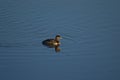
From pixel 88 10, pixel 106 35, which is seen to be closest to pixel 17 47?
pixel 106 35

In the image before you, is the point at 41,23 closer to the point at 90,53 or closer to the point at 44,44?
the point at 44,44

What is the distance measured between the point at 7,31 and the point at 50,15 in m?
2.31

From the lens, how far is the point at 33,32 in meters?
10.7

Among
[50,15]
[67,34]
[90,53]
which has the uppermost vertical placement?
[50,15]

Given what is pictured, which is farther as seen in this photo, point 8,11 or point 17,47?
point 8,11

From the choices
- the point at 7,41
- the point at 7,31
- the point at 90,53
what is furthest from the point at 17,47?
the point at 90,53

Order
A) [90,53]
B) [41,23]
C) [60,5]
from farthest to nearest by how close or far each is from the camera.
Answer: [60,5]
[41,23]
[90,53]

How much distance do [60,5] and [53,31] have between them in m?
2.89

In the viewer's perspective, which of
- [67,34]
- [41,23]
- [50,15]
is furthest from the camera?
[50,15]

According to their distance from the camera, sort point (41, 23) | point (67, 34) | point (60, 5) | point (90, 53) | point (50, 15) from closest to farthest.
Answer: point (90, 53) → point (67, 34) → point (41, 23) → point (50, 15) → point (60, 5)

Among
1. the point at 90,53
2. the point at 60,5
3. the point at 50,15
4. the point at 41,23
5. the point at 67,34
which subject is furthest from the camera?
the point at 60,5

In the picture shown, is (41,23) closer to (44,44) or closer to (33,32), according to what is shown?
(33,32)

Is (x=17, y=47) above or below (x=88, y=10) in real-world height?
below

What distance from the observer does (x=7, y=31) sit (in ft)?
35.0
